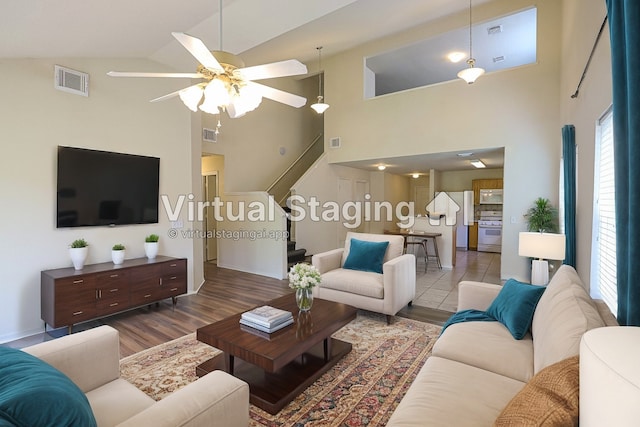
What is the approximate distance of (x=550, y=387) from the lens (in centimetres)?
102

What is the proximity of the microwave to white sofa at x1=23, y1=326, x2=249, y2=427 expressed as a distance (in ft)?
31.8

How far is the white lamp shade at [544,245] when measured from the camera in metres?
2.91

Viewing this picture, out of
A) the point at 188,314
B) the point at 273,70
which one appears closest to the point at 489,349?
the point at 273,70

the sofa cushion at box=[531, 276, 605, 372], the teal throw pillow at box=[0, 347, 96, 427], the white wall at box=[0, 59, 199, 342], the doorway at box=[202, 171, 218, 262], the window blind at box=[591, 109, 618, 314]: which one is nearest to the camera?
the teal throw pillow at box=[0, 347, 96, 427]

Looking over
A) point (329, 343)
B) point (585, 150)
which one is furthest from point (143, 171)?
point (585, 150)

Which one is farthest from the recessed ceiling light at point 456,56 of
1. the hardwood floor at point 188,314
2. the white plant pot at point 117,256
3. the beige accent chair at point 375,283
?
the white plant pot at point 117,256

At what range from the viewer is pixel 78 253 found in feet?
11.4

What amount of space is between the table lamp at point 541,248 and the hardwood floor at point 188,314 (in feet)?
3.82

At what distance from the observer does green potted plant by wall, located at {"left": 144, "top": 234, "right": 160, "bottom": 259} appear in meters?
4.10

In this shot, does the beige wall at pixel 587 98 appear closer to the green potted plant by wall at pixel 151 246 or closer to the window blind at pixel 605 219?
the window blind at pixel 605 219

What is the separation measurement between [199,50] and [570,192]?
383cm

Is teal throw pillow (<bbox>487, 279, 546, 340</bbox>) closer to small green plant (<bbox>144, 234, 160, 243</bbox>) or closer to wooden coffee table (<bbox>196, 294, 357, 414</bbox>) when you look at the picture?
wooden coffee table (<bbox>196, 294, 357, 414</bbox>)

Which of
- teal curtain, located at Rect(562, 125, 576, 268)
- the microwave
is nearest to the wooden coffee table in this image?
teal curtain, located at Rect(562, 125, 576, 268)

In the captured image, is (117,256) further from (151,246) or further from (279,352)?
(279,352)
